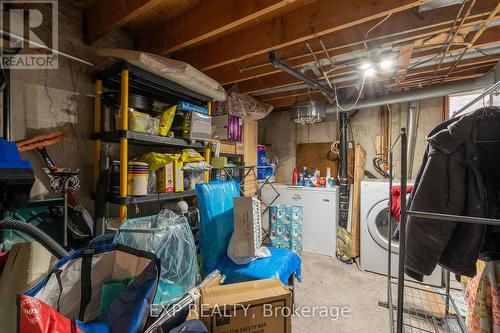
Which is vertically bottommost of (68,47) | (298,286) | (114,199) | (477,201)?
(298,286)

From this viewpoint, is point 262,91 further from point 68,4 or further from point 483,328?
point 483,328

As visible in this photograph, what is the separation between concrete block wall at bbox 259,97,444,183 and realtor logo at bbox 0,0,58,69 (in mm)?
3249

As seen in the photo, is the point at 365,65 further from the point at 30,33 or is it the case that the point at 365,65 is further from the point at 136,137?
the point at 30,33

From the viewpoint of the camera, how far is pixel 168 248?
4.17 ft

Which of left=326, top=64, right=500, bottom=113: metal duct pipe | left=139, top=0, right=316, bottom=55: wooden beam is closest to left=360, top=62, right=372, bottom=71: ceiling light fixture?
left=139, top=0, right=316, bottom=55: wooden beam

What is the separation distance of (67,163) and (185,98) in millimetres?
1133

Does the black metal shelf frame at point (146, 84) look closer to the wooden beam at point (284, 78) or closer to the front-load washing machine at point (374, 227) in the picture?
the wooden beam at point (284, 78)

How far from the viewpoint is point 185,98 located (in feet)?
7.17

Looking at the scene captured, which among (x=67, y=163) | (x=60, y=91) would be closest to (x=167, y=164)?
(x=67, y=163)

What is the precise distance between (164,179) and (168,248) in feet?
2.12

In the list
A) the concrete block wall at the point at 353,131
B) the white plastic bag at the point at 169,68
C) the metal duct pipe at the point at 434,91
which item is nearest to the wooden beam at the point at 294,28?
the white plastic bag at the point at 169,68

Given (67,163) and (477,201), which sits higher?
(67,163)

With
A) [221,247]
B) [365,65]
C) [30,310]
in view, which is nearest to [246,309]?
[221,247]

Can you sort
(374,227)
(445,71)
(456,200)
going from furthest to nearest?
1. (374,227)
2. (445,71)
3. (456,200)
